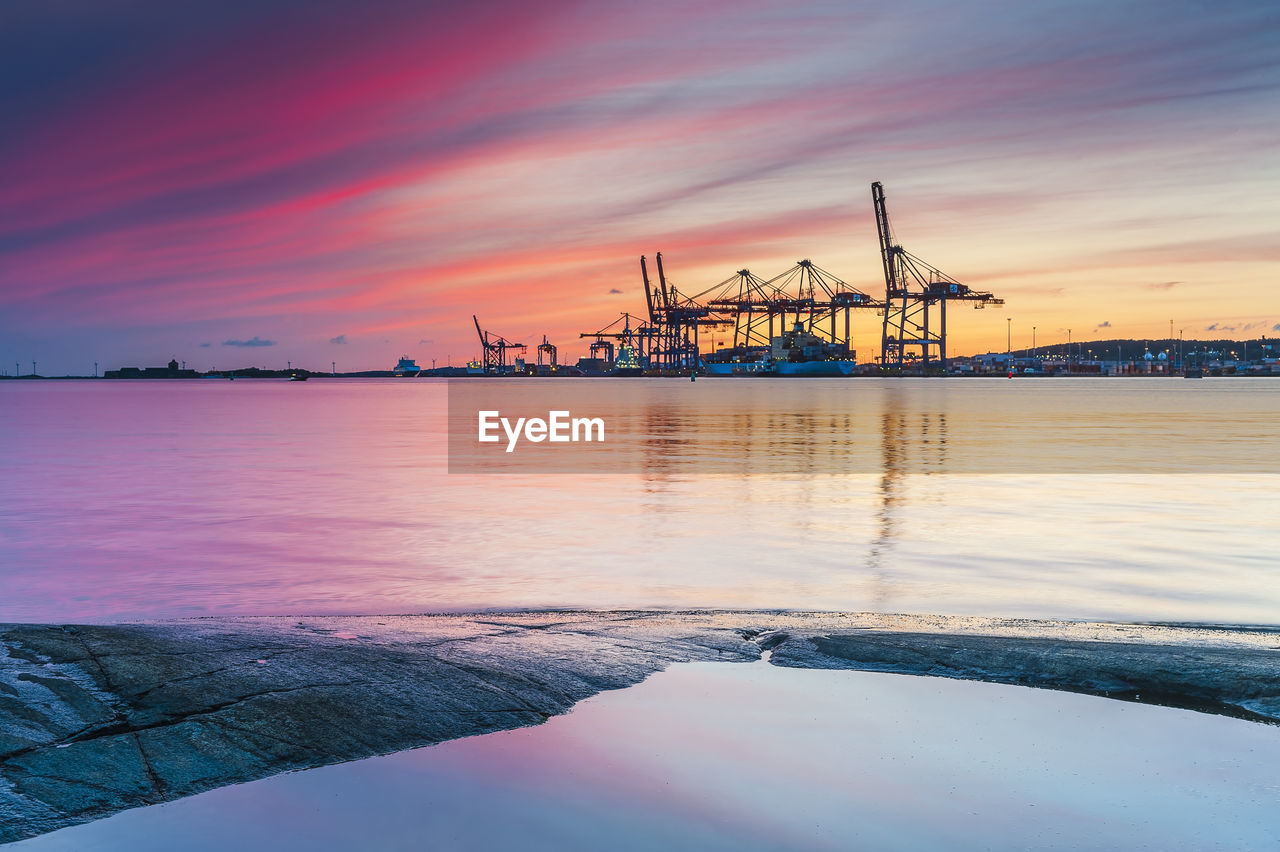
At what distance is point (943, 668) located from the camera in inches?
233

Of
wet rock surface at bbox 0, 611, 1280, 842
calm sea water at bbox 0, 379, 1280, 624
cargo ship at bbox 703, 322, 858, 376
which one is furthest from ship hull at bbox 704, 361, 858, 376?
wet rock surface at bbox 0, 611, 1280, 842

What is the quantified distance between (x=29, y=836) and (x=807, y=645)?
432cm

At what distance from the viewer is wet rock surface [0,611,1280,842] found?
169 inches

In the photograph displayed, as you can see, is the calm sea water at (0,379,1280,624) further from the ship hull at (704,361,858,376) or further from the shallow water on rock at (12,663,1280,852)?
the ship hull at (704,361,858,376)

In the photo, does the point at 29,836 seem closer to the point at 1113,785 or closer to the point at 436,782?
the point at 436,782

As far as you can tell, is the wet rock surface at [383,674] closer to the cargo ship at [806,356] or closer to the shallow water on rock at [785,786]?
the shallow water on rock at [785,786]

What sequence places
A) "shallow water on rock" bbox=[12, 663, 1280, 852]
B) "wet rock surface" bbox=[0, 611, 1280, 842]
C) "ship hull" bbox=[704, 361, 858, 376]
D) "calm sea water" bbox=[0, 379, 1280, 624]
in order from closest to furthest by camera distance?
"shallow water on rock" bbox=[12, 663, 1280, 852] → "wet rock surface" bbox=[0, 611, 1280, 842] → "calm sea water" bbox=[0, 379, 1280, 624] → "ship hull" bbox=[704, 361, 858, 376]

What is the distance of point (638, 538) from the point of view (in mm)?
12758

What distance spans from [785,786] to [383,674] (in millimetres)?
2342

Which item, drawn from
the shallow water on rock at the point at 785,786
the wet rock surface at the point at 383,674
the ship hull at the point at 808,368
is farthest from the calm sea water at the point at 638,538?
the ship hull at the point at 808,368

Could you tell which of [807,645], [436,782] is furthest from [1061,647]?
[436,782]

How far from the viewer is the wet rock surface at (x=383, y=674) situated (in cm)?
429

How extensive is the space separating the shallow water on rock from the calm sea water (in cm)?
350

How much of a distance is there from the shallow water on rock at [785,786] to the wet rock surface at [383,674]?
22cm
